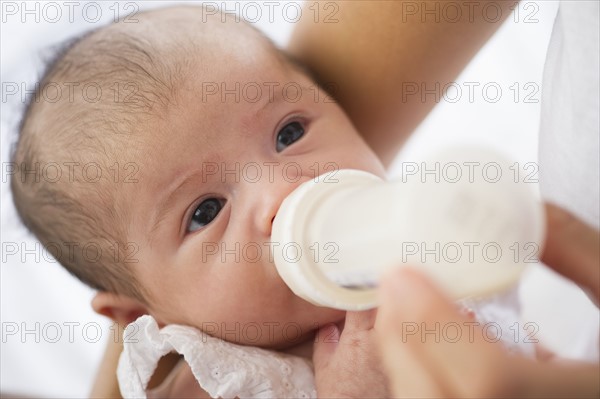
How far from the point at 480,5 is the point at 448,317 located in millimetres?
783

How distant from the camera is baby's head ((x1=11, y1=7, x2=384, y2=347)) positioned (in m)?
0.93

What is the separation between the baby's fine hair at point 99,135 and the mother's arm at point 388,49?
0.27 meters

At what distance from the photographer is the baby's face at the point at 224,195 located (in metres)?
0.92

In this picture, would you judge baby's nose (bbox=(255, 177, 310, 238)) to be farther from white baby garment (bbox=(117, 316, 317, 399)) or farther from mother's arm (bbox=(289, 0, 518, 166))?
mother's arm (bbox=(289, 0, 518, 166))

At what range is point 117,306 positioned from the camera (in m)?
1.08

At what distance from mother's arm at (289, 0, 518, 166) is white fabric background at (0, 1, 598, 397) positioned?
187 mm

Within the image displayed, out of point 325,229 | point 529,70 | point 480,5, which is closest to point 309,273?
point 325,229

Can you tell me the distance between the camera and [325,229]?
→ 2.23 feet

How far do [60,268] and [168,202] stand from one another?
0.60 metres

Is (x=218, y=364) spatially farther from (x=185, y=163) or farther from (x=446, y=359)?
(x=446, y=359)

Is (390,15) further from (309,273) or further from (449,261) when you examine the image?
(449,261)

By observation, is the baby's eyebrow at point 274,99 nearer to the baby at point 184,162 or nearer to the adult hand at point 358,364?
the baby at point 184,162

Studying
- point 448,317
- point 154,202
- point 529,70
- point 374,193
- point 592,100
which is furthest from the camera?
point 529,70

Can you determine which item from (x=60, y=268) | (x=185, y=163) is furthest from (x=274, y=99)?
(x=60, y=268)
